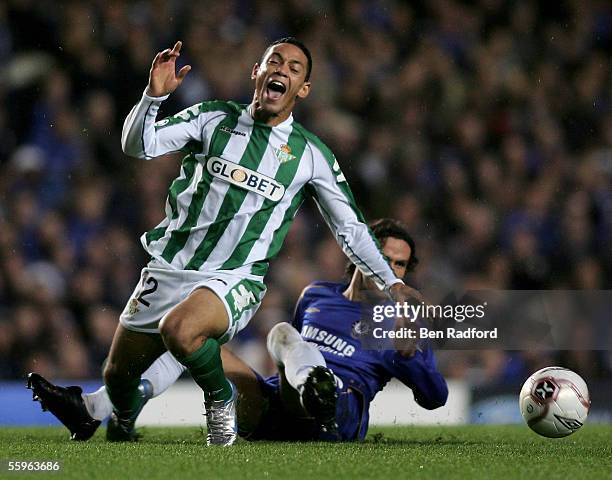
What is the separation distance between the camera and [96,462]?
3980mm

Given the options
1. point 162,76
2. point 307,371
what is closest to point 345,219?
point 307,371

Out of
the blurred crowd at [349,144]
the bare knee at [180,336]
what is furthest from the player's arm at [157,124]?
the blurred crowd at [349,144]

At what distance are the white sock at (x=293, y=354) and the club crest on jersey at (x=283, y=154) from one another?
0.82 metres

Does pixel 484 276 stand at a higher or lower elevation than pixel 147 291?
lower

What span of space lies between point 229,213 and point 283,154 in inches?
14.8

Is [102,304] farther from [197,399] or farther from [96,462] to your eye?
[96,462]

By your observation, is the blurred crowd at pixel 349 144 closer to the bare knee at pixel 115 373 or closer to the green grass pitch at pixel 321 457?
the green grass pitch at pixel 321 457

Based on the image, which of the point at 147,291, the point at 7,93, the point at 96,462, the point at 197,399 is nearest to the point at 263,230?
the point at 147,291

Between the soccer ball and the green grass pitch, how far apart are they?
96 mm

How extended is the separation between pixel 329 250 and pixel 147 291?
4687mm

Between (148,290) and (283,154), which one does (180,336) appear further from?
(283,154)

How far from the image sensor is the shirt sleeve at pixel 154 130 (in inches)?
184

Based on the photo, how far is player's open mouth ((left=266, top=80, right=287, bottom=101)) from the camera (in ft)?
16.5

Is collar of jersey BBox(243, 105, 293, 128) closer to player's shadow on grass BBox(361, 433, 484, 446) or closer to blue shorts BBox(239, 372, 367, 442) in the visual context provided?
blue shorts BBox(239, 372, 367, 442)
